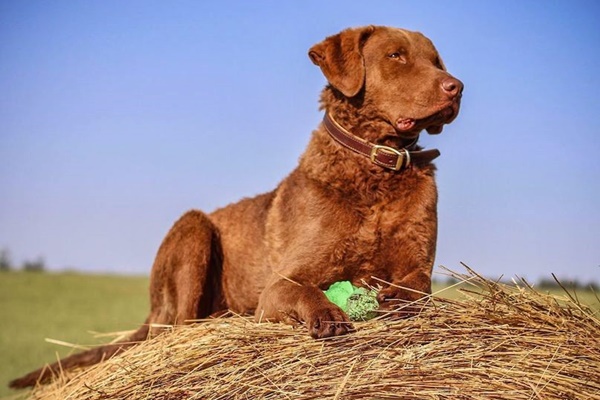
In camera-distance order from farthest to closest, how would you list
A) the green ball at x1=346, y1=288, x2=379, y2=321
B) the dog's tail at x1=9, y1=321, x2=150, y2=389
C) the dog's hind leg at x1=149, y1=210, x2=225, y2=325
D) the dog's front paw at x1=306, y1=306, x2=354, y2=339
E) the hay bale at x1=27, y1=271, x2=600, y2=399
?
the dog's hind leg at x1=149, y1=210, x2=225, y2=325
the dog's tail at x1=9, y1=321, x2=150, y2=389
the green ball at x1=346, y1=288, x2=379, y2=321
the dog's front paw at x1=306, y1=306, x2=354, y2=339
the hay bale at x1=27, y1=271, x2=600, y2=399

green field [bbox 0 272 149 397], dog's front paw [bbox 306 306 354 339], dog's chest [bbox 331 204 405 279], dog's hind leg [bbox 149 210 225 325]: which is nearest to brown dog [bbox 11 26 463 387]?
dog's chest [bbox 331 204 405 279]

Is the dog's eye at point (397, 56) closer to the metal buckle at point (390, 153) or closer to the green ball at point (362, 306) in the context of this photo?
the metal buckle at point (390, 153)

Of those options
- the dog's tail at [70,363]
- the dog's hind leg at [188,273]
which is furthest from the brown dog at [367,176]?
the dog's tail at [70,363]

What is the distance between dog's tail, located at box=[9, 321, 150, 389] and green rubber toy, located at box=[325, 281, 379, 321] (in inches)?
67.2

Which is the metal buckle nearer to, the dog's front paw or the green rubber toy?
the green rubber toy

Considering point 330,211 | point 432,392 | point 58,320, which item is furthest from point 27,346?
point 432,392

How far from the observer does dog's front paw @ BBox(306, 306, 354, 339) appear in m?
4.13

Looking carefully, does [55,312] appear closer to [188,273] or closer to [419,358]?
[188,273]

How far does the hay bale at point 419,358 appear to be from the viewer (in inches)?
146

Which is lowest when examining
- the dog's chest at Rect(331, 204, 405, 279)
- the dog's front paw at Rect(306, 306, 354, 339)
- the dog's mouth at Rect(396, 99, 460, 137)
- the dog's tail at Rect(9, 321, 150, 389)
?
the dog's tail at Rect(9, 321, 150, 389)

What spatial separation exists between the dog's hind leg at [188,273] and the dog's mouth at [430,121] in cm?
192

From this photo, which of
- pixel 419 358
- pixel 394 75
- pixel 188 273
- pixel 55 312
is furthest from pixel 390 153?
pixel 55 312

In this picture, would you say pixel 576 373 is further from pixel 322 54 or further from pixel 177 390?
pixel 322 54

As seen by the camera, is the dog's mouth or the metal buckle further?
the metal buckle
